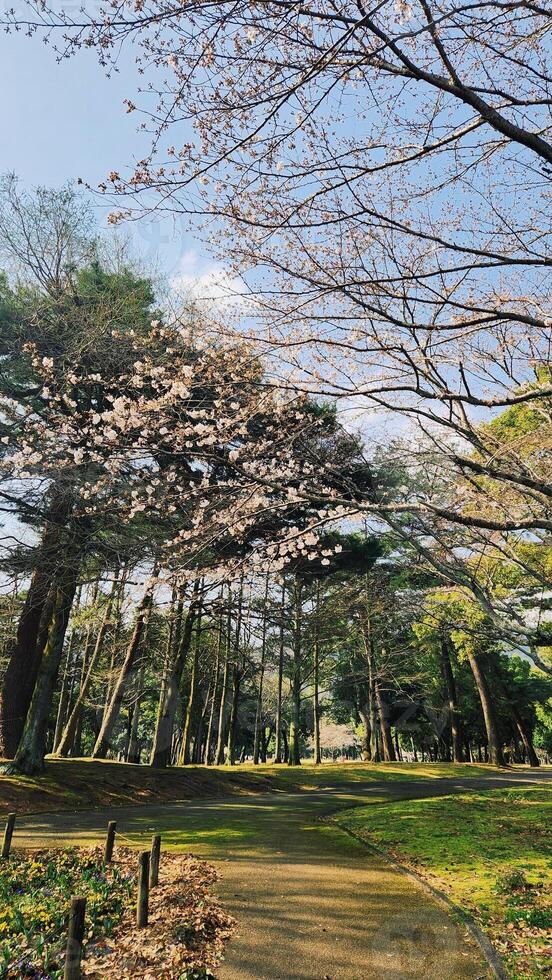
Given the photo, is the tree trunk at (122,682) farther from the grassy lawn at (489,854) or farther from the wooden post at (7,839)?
the grassy lawn at (489,854)

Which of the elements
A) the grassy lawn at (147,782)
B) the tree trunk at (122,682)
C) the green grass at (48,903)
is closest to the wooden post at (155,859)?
the green grass at (48,903)

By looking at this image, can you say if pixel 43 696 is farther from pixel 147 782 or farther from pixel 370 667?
pixel 370 667

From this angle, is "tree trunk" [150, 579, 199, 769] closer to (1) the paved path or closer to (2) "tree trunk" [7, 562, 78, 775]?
(2) "tree trunk" [7, 562, 78, 775]

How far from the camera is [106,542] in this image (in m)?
14.4

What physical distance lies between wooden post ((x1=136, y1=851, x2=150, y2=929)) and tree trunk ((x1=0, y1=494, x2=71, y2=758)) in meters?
9.44

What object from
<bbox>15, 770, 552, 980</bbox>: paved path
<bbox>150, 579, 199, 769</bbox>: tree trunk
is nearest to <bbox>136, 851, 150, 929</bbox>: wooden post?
<bbox>15, 770, 552, 980</bbox>: paved path

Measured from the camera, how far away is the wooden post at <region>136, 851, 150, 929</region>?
5422mm

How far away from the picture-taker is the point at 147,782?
16141mm

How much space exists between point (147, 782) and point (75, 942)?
Answer: 533 inches

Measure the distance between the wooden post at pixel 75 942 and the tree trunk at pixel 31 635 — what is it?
1057 cm

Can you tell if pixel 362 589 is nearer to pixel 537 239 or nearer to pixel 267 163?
pixel 537 239

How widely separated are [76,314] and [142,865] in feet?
42.9

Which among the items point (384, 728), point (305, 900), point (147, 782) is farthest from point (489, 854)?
point (384, 728)

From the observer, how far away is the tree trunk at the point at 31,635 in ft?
47.7
